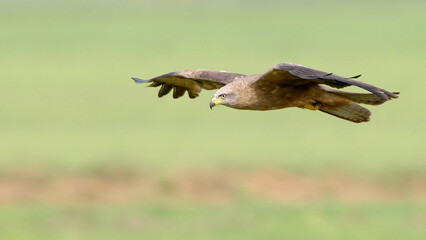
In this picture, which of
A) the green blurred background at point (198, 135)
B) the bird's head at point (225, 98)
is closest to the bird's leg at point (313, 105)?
the bird's head at point (225, 98)

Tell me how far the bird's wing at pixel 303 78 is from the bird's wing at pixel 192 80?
41.2 inches

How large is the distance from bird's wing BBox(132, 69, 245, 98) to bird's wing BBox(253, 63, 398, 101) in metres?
1.05

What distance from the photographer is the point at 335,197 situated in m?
21.7

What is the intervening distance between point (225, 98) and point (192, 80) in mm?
1806

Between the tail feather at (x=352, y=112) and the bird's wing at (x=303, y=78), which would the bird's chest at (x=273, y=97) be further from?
the tail feather at (x=352, y=112)

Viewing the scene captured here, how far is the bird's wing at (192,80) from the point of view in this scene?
36.2ft

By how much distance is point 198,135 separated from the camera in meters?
30.4

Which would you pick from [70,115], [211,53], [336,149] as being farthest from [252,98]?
[211,53]

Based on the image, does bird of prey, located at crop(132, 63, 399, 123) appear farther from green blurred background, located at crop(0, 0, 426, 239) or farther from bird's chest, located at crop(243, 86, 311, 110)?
green blurred background, located at crop(0, 0, 426, 239)

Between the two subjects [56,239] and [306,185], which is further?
[306,185]

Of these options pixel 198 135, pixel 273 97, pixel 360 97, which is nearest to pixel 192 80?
pixel 273 97

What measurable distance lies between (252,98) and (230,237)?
9.40 m

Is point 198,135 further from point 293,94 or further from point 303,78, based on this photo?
point 303,78

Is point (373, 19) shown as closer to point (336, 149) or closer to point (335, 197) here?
point (336, 149)
